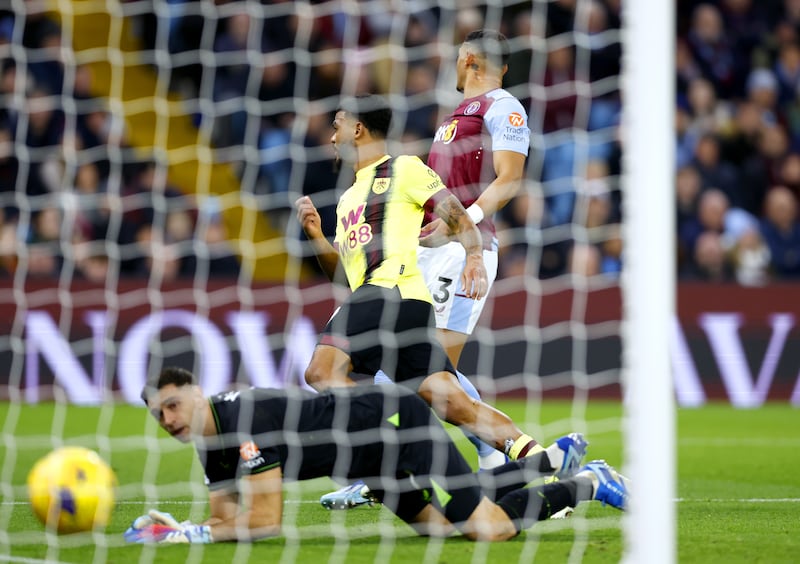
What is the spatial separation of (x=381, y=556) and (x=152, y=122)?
29.5 feet

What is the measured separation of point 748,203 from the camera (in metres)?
11.5

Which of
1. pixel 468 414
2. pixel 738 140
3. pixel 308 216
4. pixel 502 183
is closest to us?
pixel 468 414

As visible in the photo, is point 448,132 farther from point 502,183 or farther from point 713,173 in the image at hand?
point 713,173

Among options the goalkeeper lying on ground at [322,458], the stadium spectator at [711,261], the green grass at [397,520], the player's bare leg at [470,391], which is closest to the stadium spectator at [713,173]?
the stadium spectator at [711,261]

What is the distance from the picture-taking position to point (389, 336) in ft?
17.4

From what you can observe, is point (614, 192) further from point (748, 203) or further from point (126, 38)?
point (126, 38)

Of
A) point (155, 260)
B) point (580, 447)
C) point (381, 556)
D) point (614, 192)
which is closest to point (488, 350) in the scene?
point (614, 192)

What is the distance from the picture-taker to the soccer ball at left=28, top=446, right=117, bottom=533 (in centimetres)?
459

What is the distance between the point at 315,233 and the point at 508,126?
107cm

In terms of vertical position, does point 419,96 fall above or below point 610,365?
above

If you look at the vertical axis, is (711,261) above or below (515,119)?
above

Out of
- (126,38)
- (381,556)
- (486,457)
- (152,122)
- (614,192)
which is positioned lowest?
(381,556)

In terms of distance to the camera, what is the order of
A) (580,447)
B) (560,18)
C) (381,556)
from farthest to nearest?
(560,18) < (580,447) < (381,556)

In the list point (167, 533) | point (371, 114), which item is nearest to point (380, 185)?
point (371, 114)
